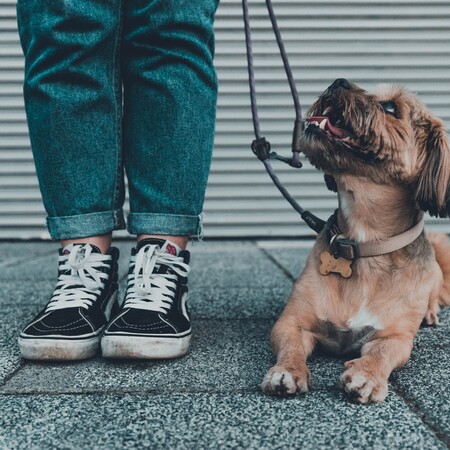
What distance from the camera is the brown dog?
178cm

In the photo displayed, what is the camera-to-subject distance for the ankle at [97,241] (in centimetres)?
180

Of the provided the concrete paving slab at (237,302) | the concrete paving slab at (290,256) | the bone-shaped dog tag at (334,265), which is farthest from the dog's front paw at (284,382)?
the concrete paving slab at (290,256)

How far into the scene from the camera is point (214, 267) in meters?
3.39

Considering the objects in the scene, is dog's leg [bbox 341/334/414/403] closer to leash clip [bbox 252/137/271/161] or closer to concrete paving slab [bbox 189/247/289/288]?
leash clip [bbox 252/137/271/161]

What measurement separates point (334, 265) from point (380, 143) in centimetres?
37

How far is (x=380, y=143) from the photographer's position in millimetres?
1794

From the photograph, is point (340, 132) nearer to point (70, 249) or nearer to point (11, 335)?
point (70, 249)

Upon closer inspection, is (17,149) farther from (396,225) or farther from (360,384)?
(360,384)

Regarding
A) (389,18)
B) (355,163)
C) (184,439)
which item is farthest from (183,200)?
(389,18)

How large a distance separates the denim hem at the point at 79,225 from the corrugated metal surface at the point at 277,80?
8.39 feet

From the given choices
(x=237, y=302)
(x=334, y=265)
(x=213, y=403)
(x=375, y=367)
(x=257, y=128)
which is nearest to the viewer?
(x=213, y=403)

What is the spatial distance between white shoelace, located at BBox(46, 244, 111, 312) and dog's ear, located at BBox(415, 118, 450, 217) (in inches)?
36.4

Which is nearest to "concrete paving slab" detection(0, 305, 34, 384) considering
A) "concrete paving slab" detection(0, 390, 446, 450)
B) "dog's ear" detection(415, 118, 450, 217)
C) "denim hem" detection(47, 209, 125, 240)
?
"concrete paving slab" detection(0, 390, 446, 450)

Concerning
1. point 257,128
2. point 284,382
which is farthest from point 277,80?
point 284,382
